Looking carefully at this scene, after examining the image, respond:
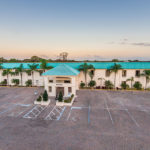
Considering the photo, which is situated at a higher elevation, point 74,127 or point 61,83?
point 61,83

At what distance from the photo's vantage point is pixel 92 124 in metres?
11.3

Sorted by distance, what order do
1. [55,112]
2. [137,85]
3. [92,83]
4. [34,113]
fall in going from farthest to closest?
[92,83] < [137,85] < [55,112] < [34,113]

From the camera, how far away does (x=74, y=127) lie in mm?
10758

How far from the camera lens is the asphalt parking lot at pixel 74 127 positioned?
8.42 metres

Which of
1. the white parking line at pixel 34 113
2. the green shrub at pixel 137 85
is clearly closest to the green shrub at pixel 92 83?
the green shrub at pixel 137 85

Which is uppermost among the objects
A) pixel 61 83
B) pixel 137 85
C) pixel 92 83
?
pixel 61 83

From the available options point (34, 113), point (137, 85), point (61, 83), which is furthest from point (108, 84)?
point (34, 113)

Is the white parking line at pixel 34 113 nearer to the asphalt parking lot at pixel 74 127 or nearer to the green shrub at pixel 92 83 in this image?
the asphalt parking lot at pixel 74 127

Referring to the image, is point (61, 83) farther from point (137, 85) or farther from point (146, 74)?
point (146, 74)

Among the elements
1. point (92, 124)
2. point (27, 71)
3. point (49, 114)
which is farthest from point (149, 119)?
point (27, 71)

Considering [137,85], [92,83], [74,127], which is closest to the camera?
[74,127]

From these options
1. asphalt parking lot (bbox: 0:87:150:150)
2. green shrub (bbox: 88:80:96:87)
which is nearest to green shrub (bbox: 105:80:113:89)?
green shrub (bbox: 88:80:96:87)

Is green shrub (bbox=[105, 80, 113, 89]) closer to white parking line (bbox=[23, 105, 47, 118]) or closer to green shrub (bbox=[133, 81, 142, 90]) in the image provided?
green shrub (bbox=[133, 81, 142, 90])

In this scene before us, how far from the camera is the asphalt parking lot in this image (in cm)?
842
